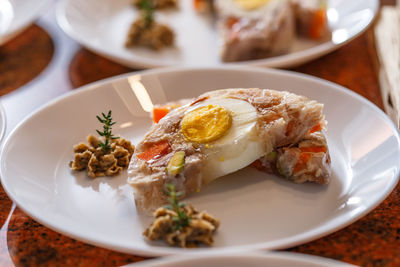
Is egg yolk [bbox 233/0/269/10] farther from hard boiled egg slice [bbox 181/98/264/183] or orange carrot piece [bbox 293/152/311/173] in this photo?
orange carrot piece [bbox 293/152/311/173]

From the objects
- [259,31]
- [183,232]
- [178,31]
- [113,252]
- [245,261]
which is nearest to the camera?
[245,261]

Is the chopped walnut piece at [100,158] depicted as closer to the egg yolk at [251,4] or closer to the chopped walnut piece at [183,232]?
the chopped walnut piece at [183,232]

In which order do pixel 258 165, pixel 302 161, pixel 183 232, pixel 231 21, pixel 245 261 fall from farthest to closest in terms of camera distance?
pixel 231 21 → pixel 258 165 → pixel 302 161 → pixel 183 232 → pixel 245 261

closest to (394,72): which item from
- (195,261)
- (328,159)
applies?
(328,159)

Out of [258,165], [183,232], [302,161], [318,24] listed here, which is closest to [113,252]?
[183,232]

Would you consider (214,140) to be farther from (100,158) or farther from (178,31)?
(178,31)

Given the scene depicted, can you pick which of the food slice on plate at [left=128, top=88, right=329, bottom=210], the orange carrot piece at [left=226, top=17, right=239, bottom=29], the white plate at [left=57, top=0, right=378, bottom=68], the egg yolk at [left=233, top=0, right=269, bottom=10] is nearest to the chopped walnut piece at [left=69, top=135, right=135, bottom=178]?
the food slice on plate at [left=128, top=88, right=329, bottom=210]
